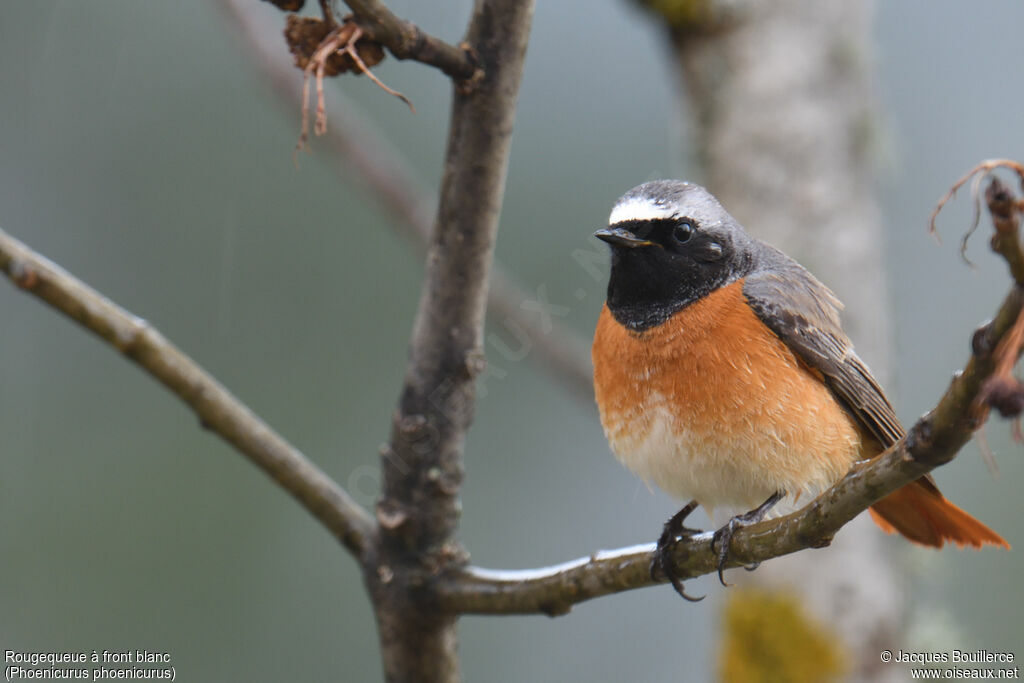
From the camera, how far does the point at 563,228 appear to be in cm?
882

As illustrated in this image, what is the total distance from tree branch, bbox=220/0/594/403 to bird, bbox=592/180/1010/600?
1550 mm

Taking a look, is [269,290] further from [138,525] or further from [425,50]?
[425,50]

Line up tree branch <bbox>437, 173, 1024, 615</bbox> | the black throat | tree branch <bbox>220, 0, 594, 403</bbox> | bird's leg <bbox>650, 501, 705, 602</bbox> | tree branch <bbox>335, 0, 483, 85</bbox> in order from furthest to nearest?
tree branch <bbox>220, 0, 594, 403</bbox>
the black throat
bird's leg <bbox>650, 501, 705, 602</bbox>
tree branch <bbox>335, 0, 483, 85</bbox>
tree branch <bbox>437, 173, 1024, 615</bbox>

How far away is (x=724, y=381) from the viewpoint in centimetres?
338

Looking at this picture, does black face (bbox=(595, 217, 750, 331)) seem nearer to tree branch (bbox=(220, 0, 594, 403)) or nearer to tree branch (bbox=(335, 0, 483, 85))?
tree branch (bbox=(335, 0, 483, 85))

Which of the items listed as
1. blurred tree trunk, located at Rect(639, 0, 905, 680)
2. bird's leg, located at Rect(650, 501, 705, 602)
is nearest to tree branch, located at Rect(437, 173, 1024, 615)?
bird's leg, located at Rect(650, 501, 705, 602)

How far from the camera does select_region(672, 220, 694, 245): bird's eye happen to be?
11.7ft

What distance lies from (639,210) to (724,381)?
2.12 feet

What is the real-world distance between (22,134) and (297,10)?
6251 mm

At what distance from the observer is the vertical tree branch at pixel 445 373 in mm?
2826

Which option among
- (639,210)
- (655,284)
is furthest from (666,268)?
(639,210)

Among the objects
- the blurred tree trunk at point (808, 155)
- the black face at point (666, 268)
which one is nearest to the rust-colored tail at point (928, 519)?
the blurred tree trunk at point (808, 155)

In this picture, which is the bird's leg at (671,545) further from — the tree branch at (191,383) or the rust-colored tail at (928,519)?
the tree branch at (191,383)

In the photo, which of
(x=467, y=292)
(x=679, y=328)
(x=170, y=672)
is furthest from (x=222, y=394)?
(x=170, y=672)
